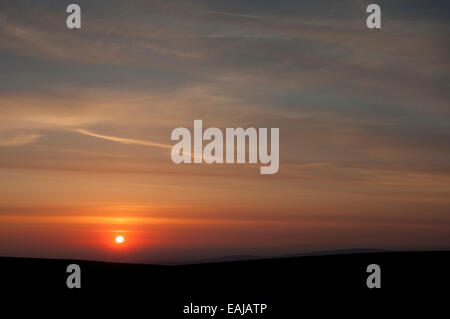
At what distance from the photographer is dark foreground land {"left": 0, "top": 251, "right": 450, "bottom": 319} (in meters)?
22.1

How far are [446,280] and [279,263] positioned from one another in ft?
33.2

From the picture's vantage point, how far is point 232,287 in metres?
26.3

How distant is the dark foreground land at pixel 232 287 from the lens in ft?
72.6

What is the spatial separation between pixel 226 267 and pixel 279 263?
3423 millimetres

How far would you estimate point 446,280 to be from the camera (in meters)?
27.6

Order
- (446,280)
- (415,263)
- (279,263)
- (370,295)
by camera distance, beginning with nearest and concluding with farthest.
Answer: (370,295) → (446,280) → (415,263) → (279,263)
